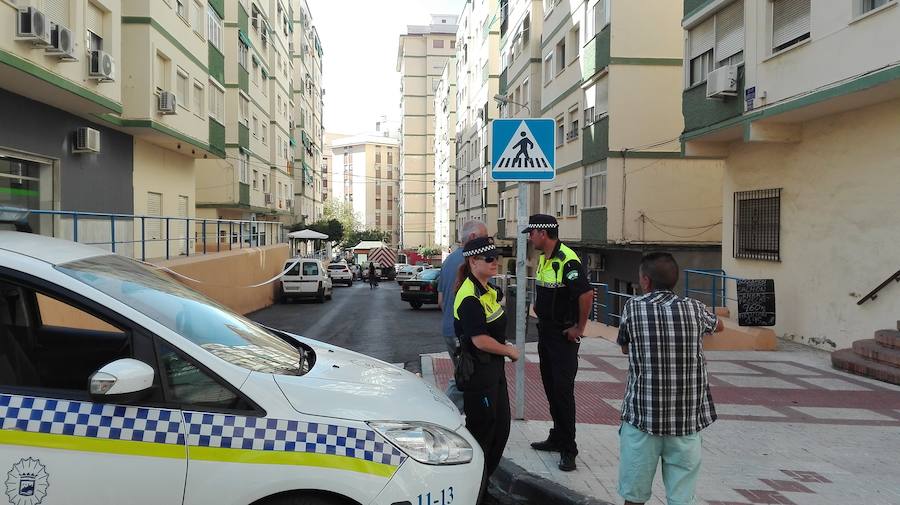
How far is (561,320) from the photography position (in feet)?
15.9

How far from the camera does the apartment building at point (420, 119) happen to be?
83.9 metres

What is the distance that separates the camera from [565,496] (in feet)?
14.2

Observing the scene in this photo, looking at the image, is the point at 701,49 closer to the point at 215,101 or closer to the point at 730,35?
the point at 730,35

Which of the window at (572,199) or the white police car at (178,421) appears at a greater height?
the window at (572,199)

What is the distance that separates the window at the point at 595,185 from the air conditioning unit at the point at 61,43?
14.4 m

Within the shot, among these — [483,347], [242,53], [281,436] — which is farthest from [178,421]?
[242,53]

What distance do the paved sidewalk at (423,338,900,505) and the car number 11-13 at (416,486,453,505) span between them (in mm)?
1619

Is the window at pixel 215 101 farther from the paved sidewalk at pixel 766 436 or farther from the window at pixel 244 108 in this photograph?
the paved sidewalk at pixel 766 436

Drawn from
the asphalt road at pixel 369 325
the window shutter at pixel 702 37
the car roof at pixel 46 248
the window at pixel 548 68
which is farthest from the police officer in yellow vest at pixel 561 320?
the window at pixel 548 68

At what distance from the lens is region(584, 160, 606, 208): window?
20.4m

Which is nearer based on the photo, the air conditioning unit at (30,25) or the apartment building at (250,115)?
the air conditioning unit at (30,25)

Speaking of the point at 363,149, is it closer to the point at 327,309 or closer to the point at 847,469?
the point at 327,309

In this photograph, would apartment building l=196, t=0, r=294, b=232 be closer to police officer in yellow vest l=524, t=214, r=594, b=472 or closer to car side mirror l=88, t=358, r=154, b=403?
police officer in yellow vest l=524, t=214, r=594, b=472

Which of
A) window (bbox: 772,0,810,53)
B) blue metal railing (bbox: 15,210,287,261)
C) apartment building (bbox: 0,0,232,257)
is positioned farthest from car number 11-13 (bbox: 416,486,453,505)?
window (bbox: 772,0,810,53)
